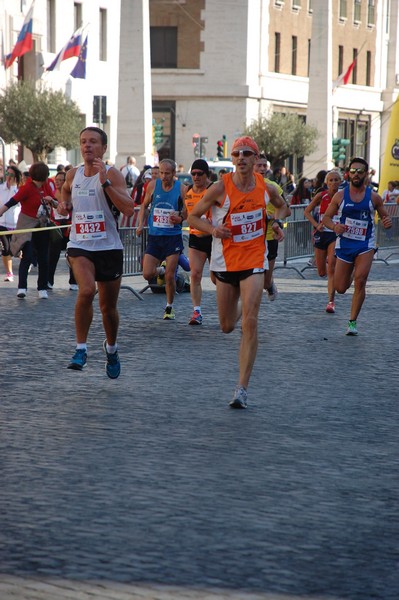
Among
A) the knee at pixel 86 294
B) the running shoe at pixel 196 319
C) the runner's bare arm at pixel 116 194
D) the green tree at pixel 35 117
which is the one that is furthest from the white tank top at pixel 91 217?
the green tree at pixel 35 117

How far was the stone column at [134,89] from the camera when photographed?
44750mm

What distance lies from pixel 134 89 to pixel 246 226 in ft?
121

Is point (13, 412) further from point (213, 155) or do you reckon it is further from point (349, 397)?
point (213, 155)

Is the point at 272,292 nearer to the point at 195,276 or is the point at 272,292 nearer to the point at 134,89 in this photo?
the point at 195,276

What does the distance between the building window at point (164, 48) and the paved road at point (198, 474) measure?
55.9 metres

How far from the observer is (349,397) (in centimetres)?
956

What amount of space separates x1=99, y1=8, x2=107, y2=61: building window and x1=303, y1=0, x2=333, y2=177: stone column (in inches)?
394

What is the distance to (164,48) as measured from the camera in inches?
2667

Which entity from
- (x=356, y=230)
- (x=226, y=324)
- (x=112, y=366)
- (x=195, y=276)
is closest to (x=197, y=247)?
(x=195, y=276)

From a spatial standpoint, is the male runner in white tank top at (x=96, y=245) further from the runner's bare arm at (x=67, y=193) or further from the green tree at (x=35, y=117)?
the green tree at (x=35, y=117)

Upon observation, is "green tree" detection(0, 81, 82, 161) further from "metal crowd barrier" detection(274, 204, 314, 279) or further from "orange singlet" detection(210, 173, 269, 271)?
"orange singlet" detection(210, 173, 269, 271)

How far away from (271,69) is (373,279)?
46.6m

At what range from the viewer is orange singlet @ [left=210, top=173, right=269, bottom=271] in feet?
31.1

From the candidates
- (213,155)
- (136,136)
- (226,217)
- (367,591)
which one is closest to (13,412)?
(226,217)
